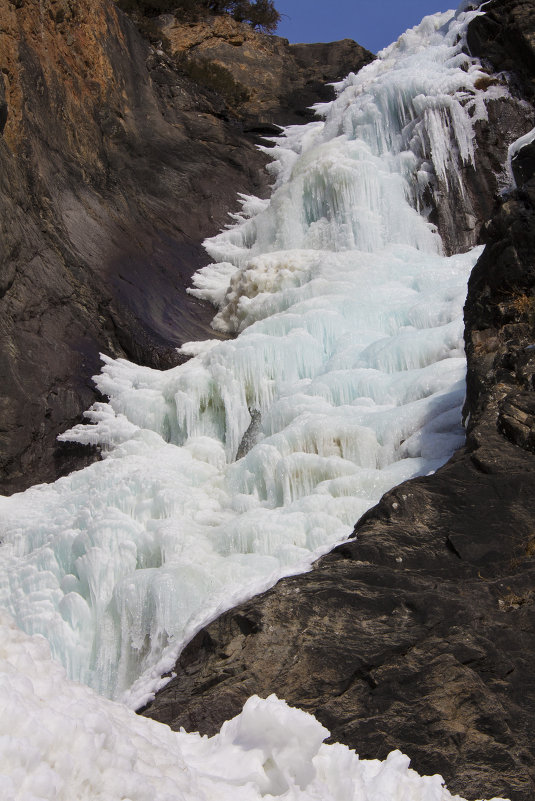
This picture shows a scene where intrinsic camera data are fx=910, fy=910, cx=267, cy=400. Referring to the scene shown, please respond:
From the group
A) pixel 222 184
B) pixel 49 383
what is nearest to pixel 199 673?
pixel 49 383

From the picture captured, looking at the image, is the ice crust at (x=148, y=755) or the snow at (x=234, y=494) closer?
the ice crust at (x=148, y=755)

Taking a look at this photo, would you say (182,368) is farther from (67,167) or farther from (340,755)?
(340,755)

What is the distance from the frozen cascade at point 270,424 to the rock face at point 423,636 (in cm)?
59

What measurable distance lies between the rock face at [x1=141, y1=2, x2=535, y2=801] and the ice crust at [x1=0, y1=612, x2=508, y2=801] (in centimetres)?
40

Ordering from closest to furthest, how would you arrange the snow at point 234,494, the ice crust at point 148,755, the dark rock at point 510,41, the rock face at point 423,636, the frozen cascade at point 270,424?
the ice crust at point 148,755 → the snow at point 234,494 → the rock face at point 423,636 → the frozen cascade at point 270,424 → the dark rock at point 510,41

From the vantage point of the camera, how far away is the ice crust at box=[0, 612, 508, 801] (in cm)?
242

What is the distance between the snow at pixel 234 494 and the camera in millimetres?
2852

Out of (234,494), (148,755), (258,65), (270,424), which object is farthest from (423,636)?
(258,65)

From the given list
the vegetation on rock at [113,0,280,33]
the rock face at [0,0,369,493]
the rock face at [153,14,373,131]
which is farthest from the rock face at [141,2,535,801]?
the vegetation on rock at [113,0,280,33]

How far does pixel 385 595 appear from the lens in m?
4.71

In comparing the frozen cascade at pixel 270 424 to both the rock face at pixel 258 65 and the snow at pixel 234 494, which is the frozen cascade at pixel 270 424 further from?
the rock face at pixel 258 65

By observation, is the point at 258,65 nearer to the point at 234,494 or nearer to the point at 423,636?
the point at 234,494

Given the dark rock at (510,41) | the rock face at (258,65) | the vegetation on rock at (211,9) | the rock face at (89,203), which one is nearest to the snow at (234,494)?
the rock face at (89,203)

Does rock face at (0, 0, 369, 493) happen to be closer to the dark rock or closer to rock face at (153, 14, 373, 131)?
rock face at (153, 14, 373, 131)
